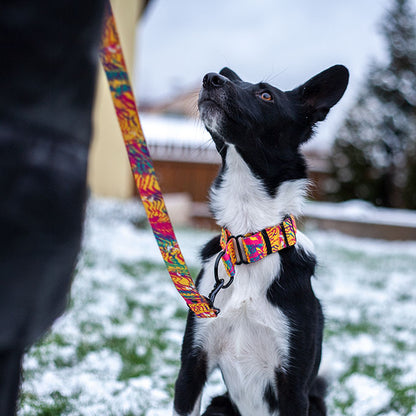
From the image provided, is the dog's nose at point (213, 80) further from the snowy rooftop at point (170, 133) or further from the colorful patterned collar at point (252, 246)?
the snowy rooftop at point (170, 133)

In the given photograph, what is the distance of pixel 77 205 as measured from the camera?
2.87 feet

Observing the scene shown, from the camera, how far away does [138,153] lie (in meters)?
1.24

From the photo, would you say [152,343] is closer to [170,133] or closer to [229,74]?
[229,74]

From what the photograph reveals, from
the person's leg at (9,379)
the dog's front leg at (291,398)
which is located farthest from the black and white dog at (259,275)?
the person's leg at (9,379)

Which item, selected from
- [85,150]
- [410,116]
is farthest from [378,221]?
[85,150]

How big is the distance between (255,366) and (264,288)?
0.89ft

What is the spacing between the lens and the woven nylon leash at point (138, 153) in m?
1.14

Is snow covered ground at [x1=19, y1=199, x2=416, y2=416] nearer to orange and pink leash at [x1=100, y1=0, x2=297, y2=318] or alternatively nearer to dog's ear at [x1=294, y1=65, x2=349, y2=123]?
orange and pink leash at [x1=100, y1=0, x2=297, y2=318]

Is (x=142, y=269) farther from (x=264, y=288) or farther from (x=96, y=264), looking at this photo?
(x=264, y=288)

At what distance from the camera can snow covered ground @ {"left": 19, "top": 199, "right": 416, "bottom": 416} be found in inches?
99.4

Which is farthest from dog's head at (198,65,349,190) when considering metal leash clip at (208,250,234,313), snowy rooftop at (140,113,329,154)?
snowy rooftop at (140,113,329,154)

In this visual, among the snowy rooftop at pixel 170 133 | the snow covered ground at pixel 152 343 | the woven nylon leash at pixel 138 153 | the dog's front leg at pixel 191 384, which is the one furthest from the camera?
the snowy rooftop at pixel 170 133

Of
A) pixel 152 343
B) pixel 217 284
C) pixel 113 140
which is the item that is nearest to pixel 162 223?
pixel 217 284

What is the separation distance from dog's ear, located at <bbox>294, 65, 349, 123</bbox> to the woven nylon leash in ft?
2.88
